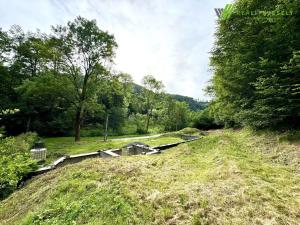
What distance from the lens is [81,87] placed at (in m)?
15.7

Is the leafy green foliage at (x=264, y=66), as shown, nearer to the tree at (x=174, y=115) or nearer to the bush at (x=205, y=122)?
the bush at (x=205, y=122)

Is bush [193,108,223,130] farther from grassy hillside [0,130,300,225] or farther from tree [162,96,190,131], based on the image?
grassy hillside [0,130,300,225]

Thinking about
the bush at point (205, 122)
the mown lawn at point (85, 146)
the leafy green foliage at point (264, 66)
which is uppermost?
the leafy green foliage at point (264, 66)

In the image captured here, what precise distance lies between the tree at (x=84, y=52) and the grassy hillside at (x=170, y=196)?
456 inches

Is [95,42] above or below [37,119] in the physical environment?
above

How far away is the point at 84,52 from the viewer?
14938mm

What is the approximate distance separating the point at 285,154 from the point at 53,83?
47.7 ft

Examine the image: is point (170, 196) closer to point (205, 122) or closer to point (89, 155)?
point (89, 155)

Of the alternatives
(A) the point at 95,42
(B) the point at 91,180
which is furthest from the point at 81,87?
(B) the point at 91,180

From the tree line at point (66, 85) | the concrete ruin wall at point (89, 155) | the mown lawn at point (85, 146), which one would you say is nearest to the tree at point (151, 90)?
the tree line at point (66, 85)

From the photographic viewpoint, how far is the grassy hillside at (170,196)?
98.7 inches

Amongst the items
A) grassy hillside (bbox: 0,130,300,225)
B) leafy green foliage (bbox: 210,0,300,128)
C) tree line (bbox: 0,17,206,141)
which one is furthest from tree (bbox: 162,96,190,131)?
grassy hillside (bbox: 0,130,300,225)

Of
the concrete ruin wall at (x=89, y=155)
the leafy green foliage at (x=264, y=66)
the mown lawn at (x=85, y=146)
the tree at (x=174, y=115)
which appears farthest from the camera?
the tree at (x=174, y=115)

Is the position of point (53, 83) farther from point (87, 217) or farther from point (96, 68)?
point (87, 217)
